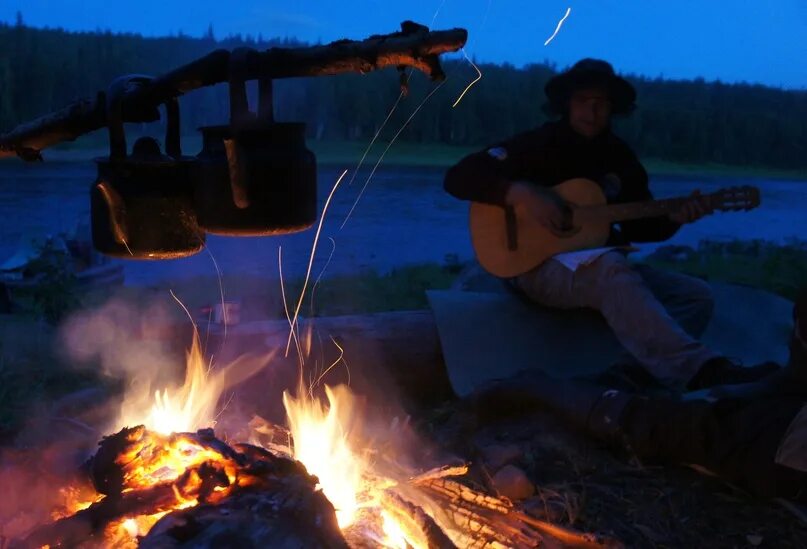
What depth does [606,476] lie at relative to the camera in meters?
2.99

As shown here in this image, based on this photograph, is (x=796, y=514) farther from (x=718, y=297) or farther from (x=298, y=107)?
(x=298, y=107)

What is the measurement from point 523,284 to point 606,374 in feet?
2.40

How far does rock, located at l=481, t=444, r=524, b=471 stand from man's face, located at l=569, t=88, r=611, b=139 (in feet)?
6.45

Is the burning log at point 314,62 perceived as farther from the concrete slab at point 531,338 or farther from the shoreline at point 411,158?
the shoreline at point 411,158

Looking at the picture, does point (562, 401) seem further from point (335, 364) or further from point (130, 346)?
point (130, 346)

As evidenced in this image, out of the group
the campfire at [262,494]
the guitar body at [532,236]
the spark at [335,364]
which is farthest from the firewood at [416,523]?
the guitar body at [532,236]

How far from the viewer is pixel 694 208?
393 cm

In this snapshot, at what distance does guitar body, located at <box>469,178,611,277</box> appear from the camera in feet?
13.8

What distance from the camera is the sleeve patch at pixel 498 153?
4.30 metres

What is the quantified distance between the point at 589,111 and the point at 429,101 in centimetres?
232

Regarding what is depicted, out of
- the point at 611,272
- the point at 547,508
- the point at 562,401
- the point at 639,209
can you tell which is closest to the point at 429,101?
the point at 639,209

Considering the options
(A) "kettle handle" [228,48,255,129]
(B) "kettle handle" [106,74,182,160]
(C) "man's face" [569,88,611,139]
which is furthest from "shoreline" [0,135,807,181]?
(A) "kettle handle" [228,48,255,129]

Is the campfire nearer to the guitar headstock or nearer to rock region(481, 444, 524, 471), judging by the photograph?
rock region(481, 444, 524, 471)

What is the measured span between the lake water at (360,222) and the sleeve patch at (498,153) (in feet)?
6.29
